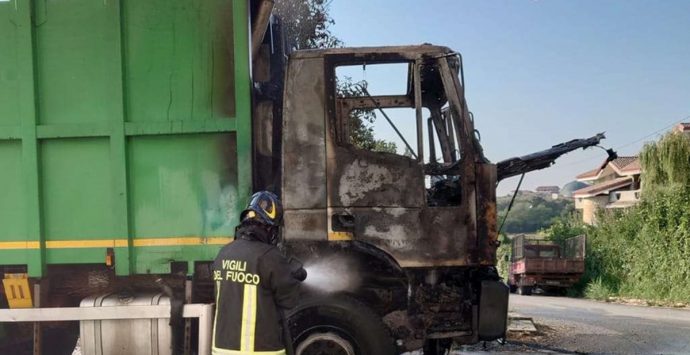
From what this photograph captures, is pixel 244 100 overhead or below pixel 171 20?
below

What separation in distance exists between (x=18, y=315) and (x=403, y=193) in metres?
2.92

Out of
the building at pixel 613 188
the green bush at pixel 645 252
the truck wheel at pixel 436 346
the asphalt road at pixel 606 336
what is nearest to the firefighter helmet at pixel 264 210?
the truck wheel at pixel 436 346

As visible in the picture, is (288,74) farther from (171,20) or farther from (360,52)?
(171,20)

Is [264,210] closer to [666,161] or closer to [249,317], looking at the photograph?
[249,317]

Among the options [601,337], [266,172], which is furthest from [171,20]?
[601,337]

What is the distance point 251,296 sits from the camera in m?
2.82

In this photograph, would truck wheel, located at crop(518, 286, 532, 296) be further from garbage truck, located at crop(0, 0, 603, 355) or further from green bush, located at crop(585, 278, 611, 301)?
garbage truck, located at crop(0, 0, 603, 355)

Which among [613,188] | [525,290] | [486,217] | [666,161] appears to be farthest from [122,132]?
[613,188]

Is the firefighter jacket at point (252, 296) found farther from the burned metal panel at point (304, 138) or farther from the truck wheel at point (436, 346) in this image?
the truck wheel at point (436, 346)

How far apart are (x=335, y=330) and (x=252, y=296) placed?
1.43 m

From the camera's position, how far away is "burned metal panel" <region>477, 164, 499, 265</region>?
4199mm

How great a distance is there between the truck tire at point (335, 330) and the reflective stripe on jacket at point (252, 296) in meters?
1.21

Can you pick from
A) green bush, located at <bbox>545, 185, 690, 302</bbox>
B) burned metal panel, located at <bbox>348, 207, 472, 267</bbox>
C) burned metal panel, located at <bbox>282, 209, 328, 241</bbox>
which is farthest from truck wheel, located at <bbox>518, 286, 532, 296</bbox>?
burned metal panel, located at <bbox>282, 209, 328, 241</bbox>

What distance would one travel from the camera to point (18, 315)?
13.7ft
